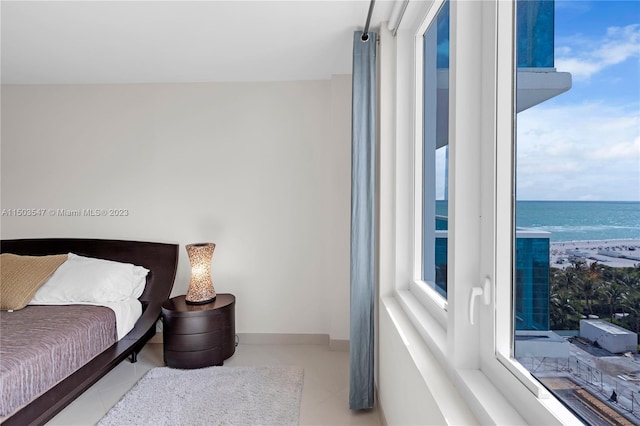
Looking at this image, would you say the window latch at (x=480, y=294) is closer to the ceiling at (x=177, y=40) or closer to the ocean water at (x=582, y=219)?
the ocean water at (x=582, y=219)

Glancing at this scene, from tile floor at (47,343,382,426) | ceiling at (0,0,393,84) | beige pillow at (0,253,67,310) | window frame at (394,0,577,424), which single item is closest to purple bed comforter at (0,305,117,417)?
A: beige pillow at (0,253,67,310)

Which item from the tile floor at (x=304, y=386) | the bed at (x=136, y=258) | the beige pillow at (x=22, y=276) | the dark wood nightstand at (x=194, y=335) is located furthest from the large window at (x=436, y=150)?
the beige pillow at (x=22, y=276)

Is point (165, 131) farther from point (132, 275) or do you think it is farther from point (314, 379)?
point (314, 379)

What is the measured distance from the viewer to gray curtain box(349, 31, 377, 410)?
89.7 inches

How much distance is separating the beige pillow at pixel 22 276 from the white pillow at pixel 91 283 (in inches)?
2.5

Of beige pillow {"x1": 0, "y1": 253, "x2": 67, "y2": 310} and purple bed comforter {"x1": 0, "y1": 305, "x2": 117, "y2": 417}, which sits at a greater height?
beige pillow {"x1": 0, "y1": 253, "x2": 67, "y2": 310}

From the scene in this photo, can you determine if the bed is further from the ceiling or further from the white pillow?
the ceiling

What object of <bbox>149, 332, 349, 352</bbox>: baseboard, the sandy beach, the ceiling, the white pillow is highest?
the ceiling

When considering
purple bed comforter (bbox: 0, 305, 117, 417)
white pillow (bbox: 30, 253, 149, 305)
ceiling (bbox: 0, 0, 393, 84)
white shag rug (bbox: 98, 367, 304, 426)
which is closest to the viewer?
purple bed comforter (bbox: 0, 305, 117, 417)

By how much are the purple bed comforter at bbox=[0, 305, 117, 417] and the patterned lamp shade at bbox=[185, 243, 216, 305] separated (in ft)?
1.92

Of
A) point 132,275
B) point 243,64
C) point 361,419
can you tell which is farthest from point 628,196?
point 132,275

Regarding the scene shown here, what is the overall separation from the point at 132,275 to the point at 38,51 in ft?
6.04

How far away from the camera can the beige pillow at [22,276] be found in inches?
108

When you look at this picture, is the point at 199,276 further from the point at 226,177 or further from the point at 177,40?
the point at 177,40
